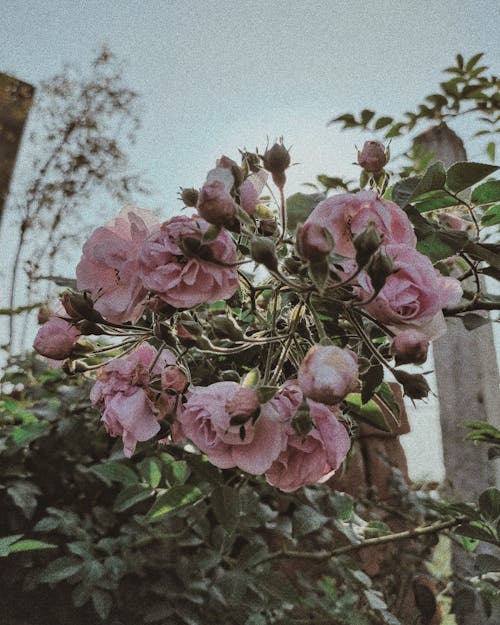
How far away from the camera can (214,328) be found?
1.45 feet

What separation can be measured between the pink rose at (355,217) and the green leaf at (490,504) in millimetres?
453

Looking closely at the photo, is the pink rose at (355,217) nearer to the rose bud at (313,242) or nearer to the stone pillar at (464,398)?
the rose bud at (313,242)

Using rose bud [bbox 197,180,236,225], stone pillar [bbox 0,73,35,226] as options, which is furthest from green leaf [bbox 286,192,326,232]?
stone pillar [bbox 0,73,35,226]

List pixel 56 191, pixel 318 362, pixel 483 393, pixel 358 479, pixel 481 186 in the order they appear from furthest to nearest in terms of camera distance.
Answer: pixel 56 191 < pixel 358 479 < pixel 483 393 < pixel 481 186 < pixel 318 362

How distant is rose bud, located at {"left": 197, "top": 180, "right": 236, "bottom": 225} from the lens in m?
0.38

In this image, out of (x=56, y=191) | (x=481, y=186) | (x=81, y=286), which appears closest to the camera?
(x=81, y=286)

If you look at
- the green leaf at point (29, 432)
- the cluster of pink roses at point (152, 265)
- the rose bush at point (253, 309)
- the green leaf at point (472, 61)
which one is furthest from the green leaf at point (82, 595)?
the green leaf at point (472, 61)

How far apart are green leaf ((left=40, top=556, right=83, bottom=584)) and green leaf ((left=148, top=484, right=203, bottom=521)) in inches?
15.0

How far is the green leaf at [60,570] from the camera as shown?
3.19ft

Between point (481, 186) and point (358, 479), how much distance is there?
1484mm

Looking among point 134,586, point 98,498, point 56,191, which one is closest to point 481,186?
point 134,586

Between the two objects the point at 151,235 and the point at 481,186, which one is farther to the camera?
the point at 481,186

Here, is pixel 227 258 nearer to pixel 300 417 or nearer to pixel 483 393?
pixel 300 417

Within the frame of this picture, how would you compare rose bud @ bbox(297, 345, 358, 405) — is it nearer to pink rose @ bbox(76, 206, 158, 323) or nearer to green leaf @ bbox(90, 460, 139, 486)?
pink rose @ bbox(76, 206, 158, 323)
